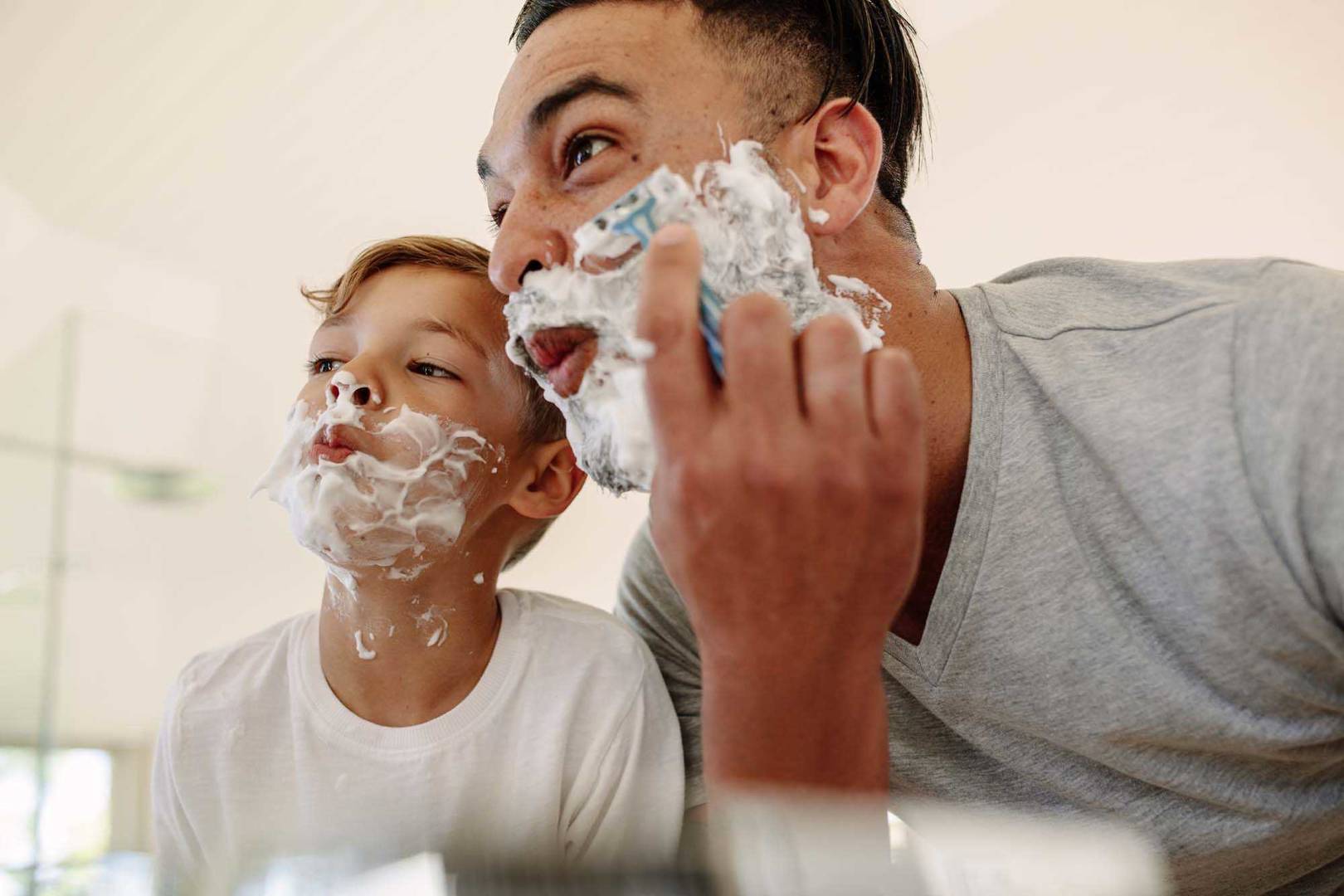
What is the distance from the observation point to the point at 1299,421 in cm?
63

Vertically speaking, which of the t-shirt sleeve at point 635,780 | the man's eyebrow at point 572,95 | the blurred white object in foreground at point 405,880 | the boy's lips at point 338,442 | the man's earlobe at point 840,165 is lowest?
the t-shirt sleeve at point 635,780

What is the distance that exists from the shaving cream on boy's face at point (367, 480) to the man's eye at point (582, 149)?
0.29 meters

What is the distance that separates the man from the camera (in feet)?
1.66

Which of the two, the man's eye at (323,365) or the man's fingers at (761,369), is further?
the man's eye at (323,365)

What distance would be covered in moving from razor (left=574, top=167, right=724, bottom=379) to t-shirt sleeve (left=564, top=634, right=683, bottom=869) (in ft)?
1.42

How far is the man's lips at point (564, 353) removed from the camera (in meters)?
0.76

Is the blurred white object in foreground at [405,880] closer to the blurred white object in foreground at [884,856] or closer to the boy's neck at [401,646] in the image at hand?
the blurred white object in foreground at [884,856]

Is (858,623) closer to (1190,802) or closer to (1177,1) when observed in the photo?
(1190,802)

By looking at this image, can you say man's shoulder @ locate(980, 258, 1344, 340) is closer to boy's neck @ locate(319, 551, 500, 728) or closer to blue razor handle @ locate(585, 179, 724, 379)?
blue razor handle @ locate(585, 179, 724, 379)

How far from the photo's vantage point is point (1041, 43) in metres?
1.53

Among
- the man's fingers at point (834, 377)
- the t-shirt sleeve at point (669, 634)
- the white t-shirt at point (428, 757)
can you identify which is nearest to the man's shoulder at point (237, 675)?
the white t-shirt at point (428, 757)

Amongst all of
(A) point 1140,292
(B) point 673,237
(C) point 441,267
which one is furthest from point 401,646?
(A) point 1140,292

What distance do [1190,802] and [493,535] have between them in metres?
0.66

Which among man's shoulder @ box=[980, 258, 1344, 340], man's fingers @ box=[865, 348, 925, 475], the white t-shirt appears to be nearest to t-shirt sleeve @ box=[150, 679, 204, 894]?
the white t-shirt
